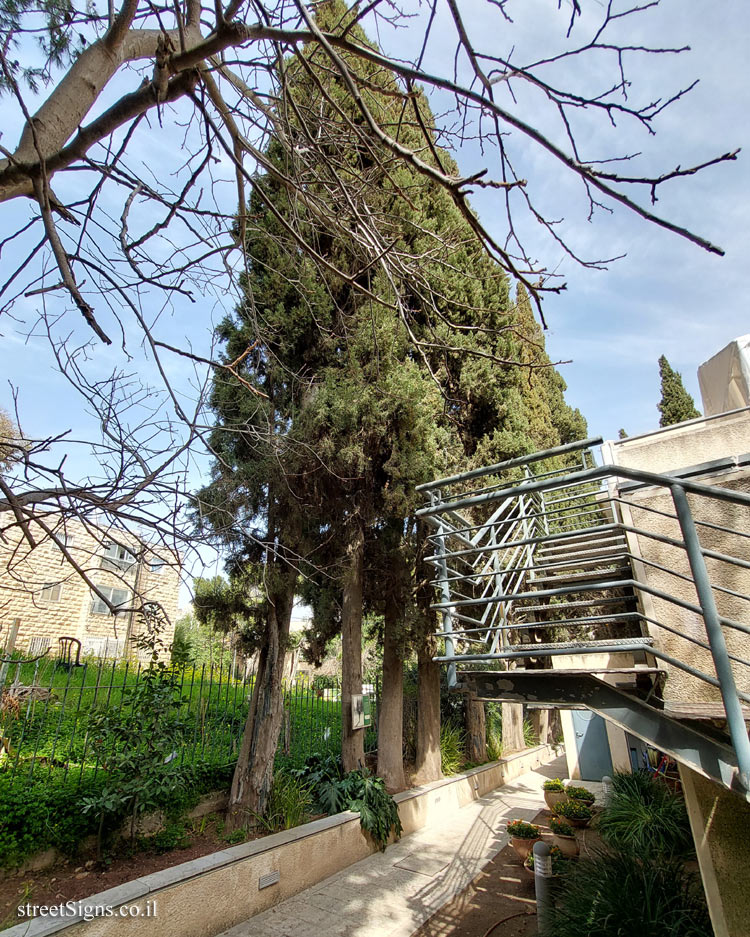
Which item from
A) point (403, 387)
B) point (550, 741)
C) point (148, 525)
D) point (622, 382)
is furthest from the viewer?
point (550, 741)

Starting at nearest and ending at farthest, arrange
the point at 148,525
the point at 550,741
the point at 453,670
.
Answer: the point at 148,525 → the point at 453,670 → the point at 550,741

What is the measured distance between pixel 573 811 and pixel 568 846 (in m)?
0.39

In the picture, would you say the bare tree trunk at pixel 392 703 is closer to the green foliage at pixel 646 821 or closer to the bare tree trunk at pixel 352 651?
the bare tree trunk at pixel 352 651

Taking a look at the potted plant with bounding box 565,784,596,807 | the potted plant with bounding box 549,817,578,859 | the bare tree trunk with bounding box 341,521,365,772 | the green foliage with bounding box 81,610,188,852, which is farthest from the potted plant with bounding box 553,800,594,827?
the green foliage with bounding box 81,610,188,852

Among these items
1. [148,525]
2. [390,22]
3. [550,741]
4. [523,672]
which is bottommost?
[550,741]

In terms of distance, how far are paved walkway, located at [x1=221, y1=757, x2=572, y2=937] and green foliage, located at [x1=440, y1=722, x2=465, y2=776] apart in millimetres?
1255

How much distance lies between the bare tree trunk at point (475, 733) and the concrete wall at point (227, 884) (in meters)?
4.46

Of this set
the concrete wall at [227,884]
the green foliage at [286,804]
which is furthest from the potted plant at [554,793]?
the green foliage at [286,804]

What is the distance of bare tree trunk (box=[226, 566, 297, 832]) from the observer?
595 cm

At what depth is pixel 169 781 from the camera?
16.2 ft

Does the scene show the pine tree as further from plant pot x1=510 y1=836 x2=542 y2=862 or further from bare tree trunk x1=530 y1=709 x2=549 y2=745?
plant pot x1=510 y1=836 x2=542 y2=862

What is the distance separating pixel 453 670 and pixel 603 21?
3492 millimetres

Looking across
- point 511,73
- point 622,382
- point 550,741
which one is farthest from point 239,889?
point 550,741

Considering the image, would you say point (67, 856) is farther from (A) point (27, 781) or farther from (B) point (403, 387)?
(B) point (403, 387)
